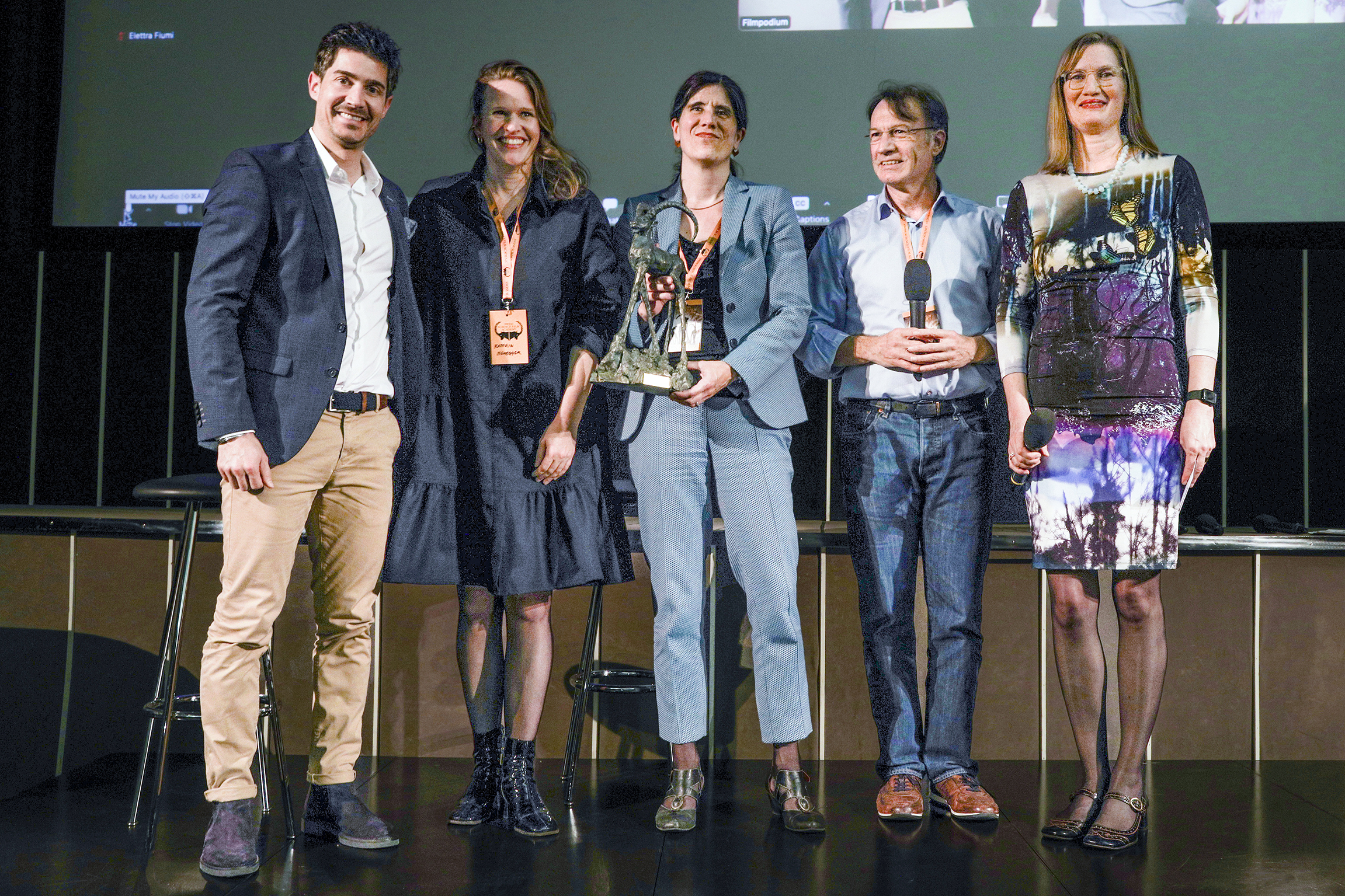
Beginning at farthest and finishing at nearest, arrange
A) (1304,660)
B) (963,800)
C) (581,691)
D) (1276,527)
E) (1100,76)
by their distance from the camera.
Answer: (1276,527), (1304,660), (581,691), (963,800), (1100,76)

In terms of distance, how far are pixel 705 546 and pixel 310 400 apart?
954mm

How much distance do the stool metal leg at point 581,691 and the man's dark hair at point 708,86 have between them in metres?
1.25

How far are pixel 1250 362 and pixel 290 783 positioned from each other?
349cm

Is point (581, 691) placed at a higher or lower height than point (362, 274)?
lower

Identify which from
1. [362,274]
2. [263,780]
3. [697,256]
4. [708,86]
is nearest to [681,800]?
[263,780]

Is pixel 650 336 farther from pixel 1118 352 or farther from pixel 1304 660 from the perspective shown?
pixel 1304 660

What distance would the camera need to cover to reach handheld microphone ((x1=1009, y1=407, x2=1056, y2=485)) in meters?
2.32

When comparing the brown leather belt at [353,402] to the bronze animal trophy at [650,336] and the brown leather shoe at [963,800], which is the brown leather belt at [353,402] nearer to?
the bronze animal trophy at [650,336]

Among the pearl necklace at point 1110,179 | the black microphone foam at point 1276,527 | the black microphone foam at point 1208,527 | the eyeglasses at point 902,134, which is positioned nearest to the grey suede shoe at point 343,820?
the eyeglasses at point 902,134

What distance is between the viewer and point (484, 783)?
247 centimetres

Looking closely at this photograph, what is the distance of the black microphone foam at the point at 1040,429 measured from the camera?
2.32 metres
